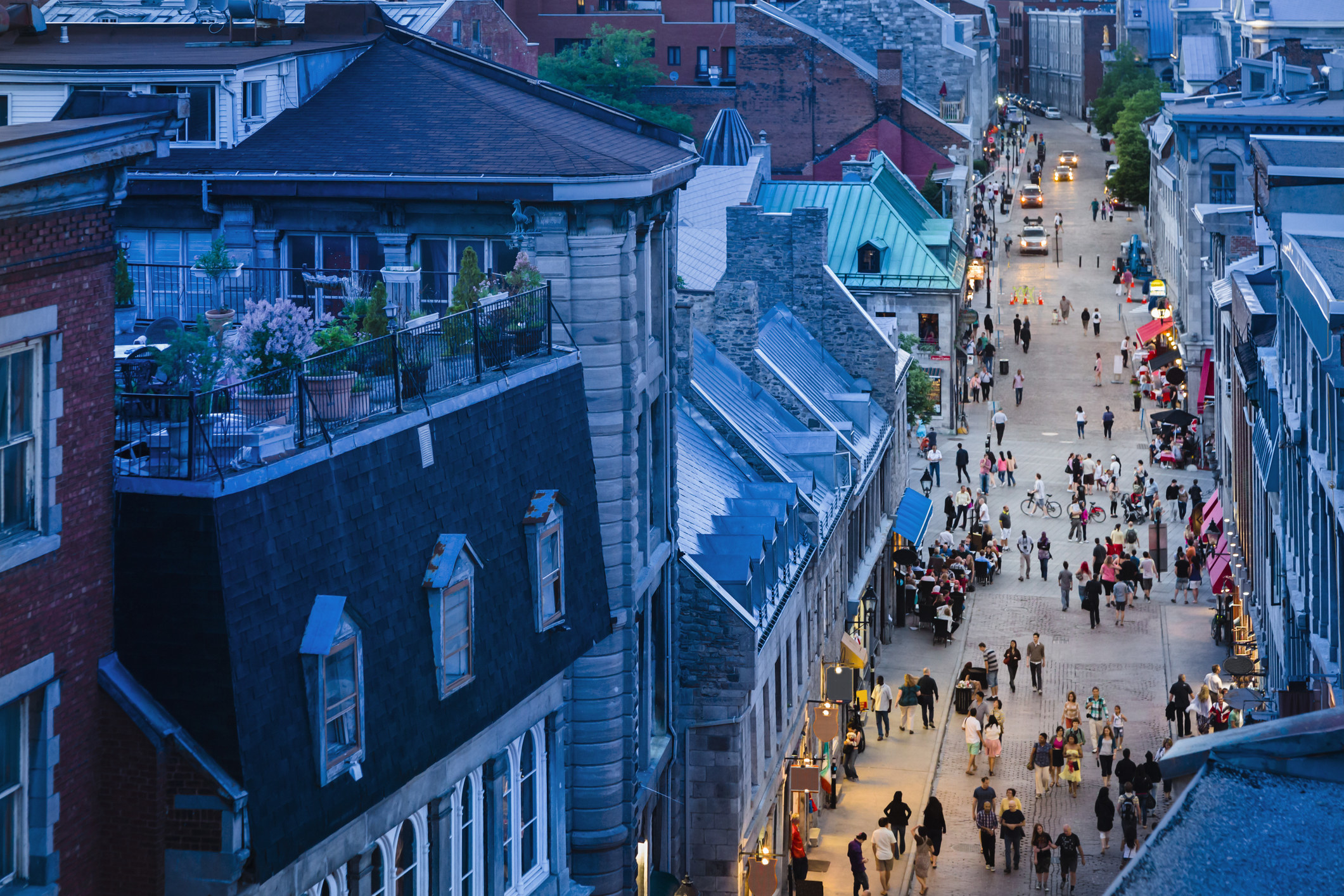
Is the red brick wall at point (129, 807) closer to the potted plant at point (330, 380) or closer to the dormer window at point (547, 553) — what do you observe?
the potted plant at point (330, 380)

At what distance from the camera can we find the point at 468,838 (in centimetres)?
1966

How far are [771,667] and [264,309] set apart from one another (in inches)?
701

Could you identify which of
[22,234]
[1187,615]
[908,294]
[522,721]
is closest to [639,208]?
[522,721]

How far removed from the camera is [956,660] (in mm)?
48438

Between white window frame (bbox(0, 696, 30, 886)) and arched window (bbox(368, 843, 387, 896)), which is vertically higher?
white window frame (bbox(0, 696, 30, 886))

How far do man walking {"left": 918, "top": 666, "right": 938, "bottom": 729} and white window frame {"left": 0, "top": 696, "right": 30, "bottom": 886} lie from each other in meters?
30.7

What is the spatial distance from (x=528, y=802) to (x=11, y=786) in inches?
307

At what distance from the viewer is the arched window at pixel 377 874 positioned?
1772 centimetres

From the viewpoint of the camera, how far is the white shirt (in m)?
34.5

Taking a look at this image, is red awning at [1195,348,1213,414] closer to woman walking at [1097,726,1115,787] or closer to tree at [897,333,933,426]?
tree at [897,333,933,426]

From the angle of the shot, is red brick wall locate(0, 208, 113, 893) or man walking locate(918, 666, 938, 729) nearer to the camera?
red brick wall locate(0, 208, 113, 893)

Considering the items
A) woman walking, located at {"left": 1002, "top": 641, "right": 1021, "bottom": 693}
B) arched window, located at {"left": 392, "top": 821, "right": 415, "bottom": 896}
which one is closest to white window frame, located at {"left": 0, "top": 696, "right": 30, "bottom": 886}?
arched window, located at {"left": 392, "top": 821, "right": 415, "bottom": 896}

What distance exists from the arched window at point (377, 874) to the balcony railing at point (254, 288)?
727 cm

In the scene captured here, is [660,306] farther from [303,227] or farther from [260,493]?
[260,493]
